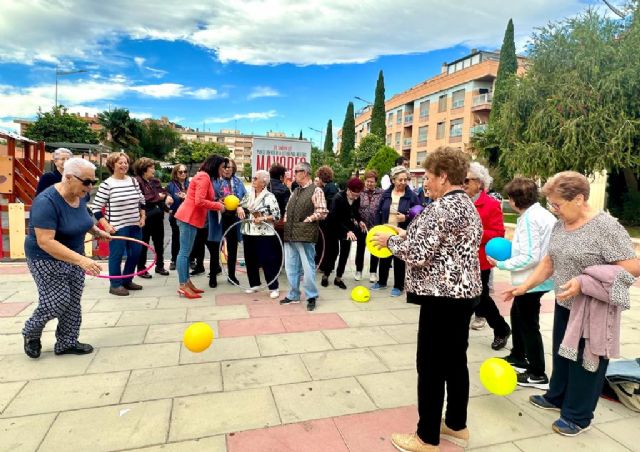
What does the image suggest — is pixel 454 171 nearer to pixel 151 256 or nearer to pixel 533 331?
pixel 533 331

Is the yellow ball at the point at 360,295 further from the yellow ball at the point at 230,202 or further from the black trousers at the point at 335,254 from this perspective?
the yellow ball at the point at 230,202

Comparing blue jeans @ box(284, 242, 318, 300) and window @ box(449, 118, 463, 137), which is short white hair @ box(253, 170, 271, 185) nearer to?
blue jeans @ box(284, 242, 318, 300)

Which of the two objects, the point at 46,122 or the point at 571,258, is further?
the point at 46,122

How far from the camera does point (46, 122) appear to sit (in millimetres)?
45438

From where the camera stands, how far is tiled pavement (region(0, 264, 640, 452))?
2.57 metres

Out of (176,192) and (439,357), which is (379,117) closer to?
(176,192)

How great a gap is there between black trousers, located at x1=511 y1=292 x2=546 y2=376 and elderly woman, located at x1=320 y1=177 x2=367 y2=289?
3.08 m

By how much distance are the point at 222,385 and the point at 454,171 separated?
7.92 ft

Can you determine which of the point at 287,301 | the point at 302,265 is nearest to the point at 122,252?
the point at 287,301

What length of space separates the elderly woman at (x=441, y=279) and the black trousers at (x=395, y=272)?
3.74 metres

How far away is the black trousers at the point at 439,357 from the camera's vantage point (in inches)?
90.0

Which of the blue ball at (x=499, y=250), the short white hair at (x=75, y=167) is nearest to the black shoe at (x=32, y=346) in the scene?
the short white hair at (x=75, y=167)

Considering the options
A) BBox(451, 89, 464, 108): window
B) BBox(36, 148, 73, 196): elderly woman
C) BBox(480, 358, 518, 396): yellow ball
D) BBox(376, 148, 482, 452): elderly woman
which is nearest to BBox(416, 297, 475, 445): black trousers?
BBox(376, 148, 482, 452): elderly woman

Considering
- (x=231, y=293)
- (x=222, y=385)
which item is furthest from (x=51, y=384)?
(x=231, y=293)
